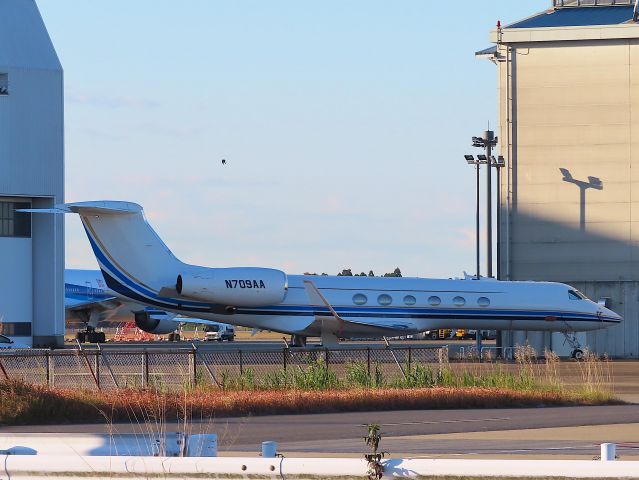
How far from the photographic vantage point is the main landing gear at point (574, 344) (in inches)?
Answer: 1655

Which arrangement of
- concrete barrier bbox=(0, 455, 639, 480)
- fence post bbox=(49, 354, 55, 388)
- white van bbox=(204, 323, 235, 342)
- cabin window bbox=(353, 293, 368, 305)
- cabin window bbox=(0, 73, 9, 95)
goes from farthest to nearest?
white van bbox=(204, 323, 235, 342)
cabin window bbox=(0, 73, 9, 95)
cabin window bbox=(353, 293, 368, 305)
fence post bbox=(49, 354, 55, 388)
concrete barrier bbox=(0, 455, 639, 480)

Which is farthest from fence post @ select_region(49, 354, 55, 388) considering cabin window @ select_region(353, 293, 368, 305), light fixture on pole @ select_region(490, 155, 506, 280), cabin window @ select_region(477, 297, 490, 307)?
light fixture on pole @ select_region(490, 155, 506, 280)

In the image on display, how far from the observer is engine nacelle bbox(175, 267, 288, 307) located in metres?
38.5

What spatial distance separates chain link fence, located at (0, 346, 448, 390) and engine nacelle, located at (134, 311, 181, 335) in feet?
108

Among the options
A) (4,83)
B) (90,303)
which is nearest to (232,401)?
(4,83)

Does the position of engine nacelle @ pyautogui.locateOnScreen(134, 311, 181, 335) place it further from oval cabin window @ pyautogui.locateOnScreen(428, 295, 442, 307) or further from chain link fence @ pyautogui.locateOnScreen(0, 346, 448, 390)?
chain link fence @ pyautogui.locateOnScreen(0, 346, 448, 390)

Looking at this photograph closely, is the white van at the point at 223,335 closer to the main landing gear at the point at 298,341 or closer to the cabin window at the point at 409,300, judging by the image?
the main landing gear at the point at 298,341

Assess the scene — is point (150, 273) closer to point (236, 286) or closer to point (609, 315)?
point (236, 286)

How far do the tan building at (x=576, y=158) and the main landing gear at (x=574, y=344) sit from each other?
4.94ft

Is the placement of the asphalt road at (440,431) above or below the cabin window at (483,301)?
below

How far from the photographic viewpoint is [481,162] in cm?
5188

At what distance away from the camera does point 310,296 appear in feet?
131

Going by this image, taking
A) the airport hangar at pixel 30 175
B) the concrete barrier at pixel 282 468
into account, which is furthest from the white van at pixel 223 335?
the concrete barrier at pixel 282 468

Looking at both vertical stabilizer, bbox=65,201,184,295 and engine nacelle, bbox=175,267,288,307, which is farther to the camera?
vertical stabilizer, bbox=65,201,184,295
